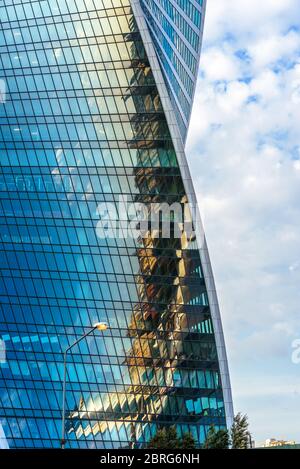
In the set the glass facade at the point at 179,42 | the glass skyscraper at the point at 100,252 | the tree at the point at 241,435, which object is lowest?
the tree at the point at 241,435

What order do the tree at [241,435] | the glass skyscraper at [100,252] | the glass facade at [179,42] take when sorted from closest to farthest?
the tree at [241,435], the glass skyscraper at [100,252], the glass facade at [179,42]

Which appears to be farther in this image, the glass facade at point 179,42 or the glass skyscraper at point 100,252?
the glass facade at point 179,42

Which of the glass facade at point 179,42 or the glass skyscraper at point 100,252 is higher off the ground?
the glass facade at point 179,42

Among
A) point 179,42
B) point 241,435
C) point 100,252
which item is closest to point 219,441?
point 241,435

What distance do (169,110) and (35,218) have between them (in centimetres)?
1633

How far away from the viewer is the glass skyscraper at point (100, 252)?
69125 mm

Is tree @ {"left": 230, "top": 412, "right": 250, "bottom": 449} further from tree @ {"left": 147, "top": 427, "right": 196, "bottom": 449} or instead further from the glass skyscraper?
the glass skyscraper

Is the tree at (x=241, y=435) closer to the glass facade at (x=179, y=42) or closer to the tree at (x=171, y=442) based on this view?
the tree at (x=171, y=442)

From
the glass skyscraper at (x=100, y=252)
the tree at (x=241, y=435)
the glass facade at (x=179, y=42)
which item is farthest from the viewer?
the glass facade at (x=179, y=42)

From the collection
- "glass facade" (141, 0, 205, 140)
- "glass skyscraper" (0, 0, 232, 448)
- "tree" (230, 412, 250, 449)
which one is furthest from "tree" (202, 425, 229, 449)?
"glass facade" (141, 0, 205, 140)

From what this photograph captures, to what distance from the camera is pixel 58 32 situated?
7412 centimetres

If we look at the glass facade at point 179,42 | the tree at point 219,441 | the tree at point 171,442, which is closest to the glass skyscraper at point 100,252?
the glass facade at point 179,42

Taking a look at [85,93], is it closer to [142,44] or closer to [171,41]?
[142,44]

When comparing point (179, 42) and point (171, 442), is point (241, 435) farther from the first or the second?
point (179, 42)
